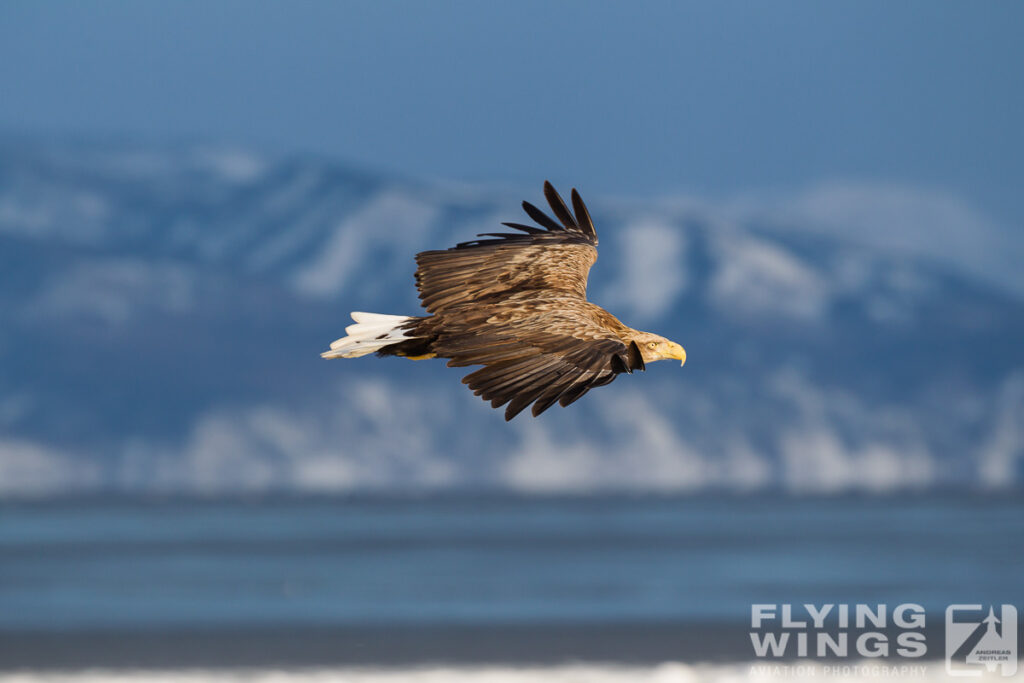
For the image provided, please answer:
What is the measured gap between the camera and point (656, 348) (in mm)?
8648

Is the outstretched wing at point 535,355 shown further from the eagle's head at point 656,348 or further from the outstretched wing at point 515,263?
the outstretched wing at point 515,263

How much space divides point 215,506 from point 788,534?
52.6 meters

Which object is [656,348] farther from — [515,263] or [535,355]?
Answer: [515,263]

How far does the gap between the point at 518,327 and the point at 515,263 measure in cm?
176

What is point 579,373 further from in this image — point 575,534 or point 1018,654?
point 575,534

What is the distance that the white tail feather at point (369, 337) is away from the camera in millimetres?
8602

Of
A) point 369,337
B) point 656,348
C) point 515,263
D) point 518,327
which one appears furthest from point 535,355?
point 515,263

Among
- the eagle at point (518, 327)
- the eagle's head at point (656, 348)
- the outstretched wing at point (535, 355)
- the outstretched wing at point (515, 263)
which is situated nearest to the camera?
the outstretched wing at point (535, 355)

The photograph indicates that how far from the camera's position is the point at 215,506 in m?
103

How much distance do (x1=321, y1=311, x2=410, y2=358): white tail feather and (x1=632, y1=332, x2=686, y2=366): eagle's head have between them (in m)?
1.36

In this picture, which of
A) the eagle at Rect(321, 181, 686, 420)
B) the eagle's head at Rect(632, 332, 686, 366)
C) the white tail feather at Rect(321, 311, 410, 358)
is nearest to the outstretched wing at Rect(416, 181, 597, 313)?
the eagle at Rect(321, 181, 686, 420)

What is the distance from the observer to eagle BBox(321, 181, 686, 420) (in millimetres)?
7680

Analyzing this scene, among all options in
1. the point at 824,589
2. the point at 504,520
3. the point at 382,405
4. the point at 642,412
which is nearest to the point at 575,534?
the point at 504,520

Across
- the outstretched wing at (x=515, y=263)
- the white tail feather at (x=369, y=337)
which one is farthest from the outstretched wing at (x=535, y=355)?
the outstretched wing at (x=515, y=263)
